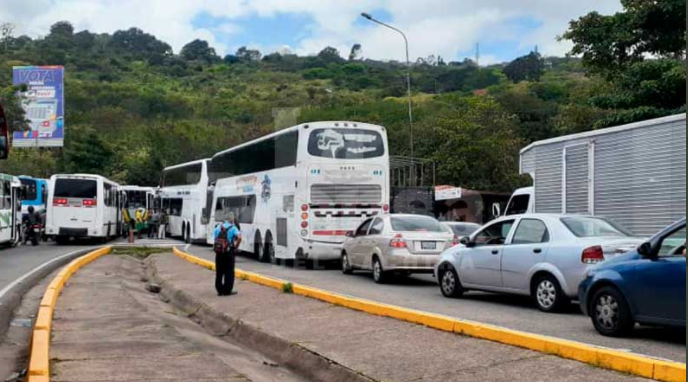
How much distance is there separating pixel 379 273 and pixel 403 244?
1.04m

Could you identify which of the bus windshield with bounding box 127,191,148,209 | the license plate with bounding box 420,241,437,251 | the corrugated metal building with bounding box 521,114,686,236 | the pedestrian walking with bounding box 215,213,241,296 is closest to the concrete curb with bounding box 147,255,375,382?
the pedestrian walking with bounding box 215,213,241,296

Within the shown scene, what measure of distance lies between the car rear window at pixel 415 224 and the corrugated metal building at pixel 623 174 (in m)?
2.62

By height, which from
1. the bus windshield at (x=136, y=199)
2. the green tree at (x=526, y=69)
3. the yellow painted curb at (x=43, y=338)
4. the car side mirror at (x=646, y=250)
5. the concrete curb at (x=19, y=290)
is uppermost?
the green tree at (x=526, y=69)

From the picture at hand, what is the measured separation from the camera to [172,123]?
7644cm

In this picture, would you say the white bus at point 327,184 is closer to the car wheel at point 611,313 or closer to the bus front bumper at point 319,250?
the bus front bumper at point 319,250

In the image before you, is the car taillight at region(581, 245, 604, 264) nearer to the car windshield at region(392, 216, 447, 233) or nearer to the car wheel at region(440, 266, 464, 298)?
the car wheel at region(440, 266, 464, 298)

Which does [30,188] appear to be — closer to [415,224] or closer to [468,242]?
[415,224]

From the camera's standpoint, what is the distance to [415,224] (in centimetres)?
1738

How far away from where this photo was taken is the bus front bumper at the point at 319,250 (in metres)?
21.5

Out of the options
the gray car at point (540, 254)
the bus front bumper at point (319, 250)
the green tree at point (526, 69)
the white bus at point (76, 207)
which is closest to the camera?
the gray car at point (540, 254)

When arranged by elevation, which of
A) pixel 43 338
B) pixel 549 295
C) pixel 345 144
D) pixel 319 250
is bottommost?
pixel 43 338

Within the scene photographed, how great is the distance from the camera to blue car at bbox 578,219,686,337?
811 centimetres

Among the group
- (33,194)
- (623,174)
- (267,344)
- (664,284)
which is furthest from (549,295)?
(33,194)

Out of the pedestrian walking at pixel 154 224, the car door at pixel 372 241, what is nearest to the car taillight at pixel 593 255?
the car door at pixel 372 241
